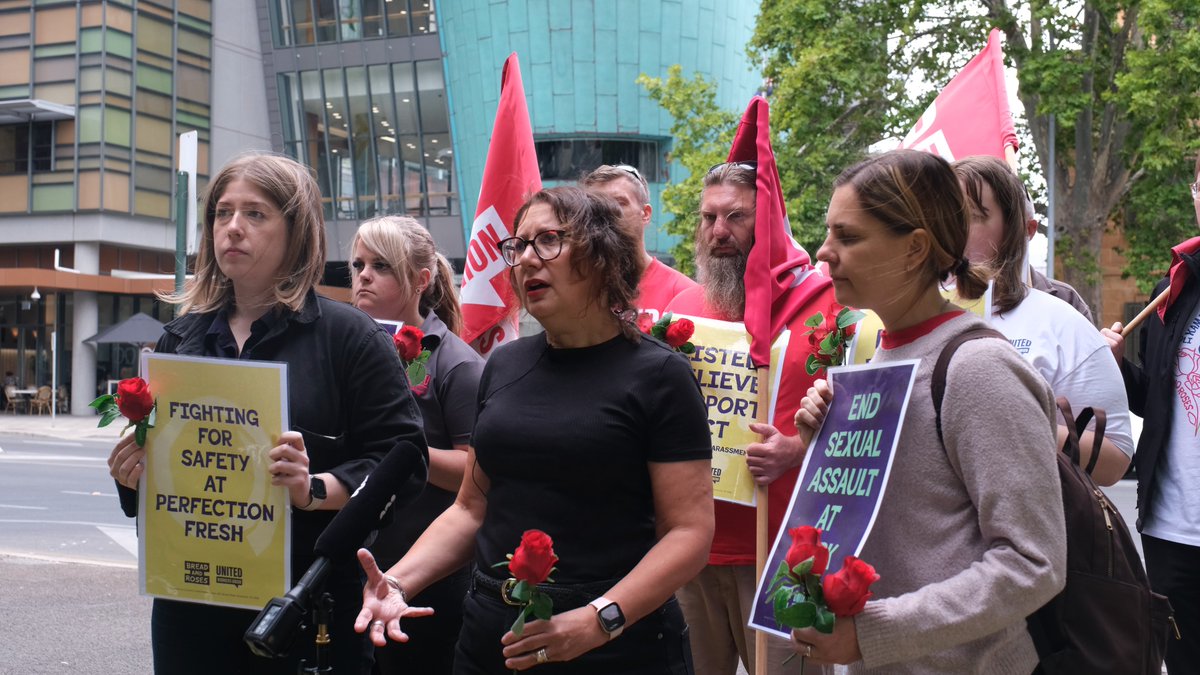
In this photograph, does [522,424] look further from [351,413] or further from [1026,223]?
[1026,223]

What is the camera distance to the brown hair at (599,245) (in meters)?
2.70

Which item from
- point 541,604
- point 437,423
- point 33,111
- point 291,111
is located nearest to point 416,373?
point 437,423

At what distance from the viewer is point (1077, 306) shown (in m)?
3.98

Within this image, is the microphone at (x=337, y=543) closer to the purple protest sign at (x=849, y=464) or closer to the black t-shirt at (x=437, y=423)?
the purple protest sign at (x=849, y=464)

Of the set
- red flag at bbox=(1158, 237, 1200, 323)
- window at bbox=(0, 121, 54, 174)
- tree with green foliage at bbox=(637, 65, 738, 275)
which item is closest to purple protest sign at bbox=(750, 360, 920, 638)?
red flag at bbox=(1158, 237, 1200, 323)

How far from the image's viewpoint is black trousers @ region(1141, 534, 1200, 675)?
3.66 m

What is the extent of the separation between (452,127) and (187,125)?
920 cm

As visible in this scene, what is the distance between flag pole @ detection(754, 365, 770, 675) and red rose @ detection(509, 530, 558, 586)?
1.12 metres

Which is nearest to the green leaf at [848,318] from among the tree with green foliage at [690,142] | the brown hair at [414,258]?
the brown hair at [414,258]

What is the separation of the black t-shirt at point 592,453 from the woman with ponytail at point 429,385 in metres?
1.21

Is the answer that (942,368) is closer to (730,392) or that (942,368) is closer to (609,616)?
(609,616)

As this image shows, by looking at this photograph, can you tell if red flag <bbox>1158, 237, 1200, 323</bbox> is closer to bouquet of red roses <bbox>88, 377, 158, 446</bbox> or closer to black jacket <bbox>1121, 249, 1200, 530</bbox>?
black jacket <bbox>1121, 249, 1200, 530</bbox>

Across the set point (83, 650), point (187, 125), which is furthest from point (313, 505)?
point (187, 125)

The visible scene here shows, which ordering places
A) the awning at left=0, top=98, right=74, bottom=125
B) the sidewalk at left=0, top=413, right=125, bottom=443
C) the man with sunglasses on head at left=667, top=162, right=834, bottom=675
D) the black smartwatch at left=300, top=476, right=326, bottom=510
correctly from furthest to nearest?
the awning at left=0, top=98, right=74, bottom=125 → the sidewalk at left=0, top=413, right=125, bottom=443 → the man with sunglasses on head at left=667, top=162, right=834, bottom=675 → the black smartwatch at left=300, top=476, right=326, bottom=510
